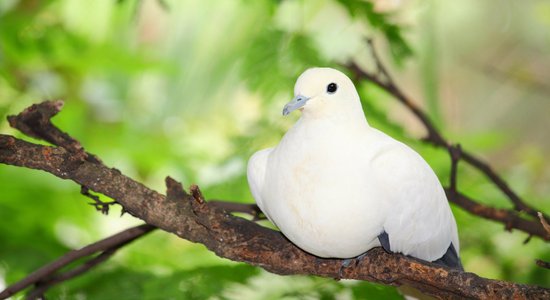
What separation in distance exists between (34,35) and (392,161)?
0.68 meters

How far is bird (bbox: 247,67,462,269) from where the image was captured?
522 millimetres

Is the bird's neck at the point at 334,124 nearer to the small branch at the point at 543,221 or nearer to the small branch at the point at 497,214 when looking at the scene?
the small branch at the point at 543,221

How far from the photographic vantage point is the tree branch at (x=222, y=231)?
55cm

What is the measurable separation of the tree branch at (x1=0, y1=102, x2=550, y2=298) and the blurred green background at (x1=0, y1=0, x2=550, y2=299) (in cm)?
19

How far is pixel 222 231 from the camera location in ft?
1.90

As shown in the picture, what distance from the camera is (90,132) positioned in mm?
1451

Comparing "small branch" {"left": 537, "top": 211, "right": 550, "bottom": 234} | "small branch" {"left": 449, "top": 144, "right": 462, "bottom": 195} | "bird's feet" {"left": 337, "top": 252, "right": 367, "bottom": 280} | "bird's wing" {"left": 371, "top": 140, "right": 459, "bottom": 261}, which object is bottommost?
"small branch" {"left": 537, "top": 211, "right": 550, "bottom": 234}

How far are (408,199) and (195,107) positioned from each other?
33.4 inches

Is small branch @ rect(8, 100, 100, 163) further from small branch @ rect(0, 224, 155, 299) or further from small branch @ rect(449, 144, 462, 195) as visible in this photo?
small branch @ rect(449, 144, 462, 195)

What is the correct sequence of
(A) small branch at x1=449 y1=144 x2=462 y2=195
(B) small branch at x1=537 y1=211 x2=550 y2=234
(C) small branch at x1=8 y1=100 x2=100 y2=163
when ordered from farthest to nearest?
(A) small branch at x1=449 y1=144 x2=462 y2=195 < (C) small branch at x1=8 y1=100 x2=100 y2=163 < (B) small branch at x1=537 y1=211 x2=550 y2=234

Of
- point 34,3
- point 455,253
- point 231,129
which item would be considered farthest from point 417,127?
point 455,253

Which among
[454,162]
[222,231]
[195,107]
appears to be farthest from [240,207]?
[195,107]

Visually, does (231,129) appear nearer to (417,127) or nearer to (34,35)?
(417,127)

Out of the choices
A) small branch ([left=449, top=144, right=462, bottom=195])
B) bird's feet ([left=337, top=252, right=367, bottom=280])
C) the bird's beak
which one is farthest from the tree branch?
small branch ([left=449, top=144, right=462, bottom=195])
